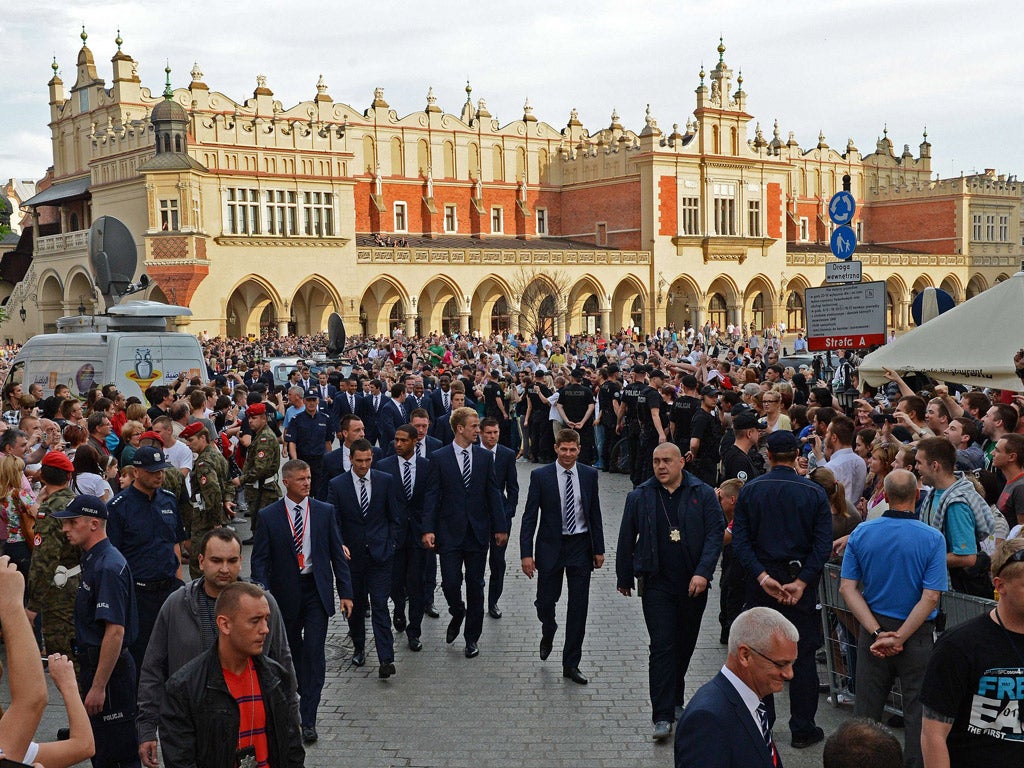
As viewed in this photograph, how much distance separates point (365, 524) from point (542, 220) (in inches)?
2051

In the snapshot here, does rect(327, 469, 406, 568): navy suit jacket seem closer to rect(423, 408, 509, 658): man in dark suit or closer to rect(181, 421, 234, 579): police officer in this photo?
rect(423, 408, 509, 658): man in dark suit

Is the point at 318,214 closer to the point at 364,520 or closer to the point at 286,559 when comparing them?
the point at 364,520

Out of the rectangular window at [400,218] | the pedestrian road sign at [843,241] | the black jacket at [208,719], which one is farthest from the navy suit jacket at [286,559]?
the rectangular window at [400,218]

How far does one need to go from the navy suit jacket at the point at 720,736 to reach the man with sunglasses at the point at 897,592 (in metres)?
2.36

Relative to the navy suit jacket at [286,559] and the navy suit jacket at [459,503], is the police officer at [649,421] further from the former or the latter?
the navy suit jacket at [286,559]

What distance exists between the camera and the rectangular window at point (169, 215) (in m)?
41.0

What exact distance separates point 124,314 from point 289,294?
2670cm

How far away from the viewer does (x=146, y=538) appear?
6.64m

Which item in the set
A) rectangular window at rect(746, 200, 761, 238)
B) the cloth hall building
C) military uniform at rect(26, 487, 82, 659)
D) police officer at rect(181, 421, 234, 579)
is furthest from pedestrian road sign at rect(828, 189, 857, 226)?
rectangular window at rect(746, 200, 761, 238)

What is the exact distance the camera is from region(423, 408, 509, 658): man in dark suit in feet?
28.1

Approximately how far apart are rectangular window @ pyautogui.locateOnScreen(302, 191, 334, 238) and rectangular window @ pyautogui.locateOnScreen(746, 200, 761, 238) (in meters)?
23.4

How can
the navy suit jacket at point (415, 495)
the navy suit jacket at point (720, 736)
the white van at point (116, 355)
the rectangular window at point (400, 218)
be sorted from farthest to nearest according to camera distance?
the rectangular window at point (400, 218), the white van at point (116, 355), the navy suit jacket at point (415, 495), the navy suit jacket at point (720, 736)

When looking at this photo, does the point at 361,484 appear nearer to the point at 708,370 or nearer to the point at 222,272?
the point at 708,370

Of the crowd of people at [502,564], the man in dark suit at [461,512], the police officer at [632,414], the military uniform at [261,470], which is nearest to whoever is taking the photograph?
the crowd of people at [502,564]
